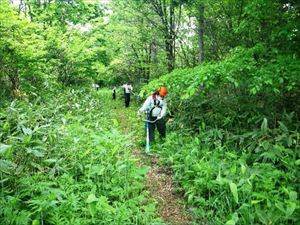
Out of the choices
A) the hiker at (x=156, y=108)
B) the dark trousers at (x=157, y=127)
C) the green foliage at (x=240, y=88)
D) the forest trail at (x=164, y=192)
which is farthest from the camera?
the dark trousers at (x=157, y=127)

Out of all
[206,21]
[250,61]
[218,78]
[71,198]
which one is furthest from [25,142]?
[206,21]

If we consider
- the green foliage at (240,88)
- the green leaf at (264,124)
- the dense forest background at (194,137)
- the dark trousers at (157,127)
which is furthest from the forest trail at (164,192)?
the green leaf at (264,124)

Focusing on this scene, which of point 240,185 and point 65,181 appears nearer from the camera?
point 240,185

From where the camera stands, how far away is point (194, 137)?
27.8ft

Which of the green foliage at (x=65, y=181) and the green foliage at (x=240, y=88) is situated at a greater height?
the green foliage at (x=240, y=88)

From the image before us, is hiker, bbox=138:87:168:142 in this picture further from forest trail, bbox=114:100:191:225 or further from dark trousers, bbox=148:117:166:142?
forest trail, bbox=114:100:191:225

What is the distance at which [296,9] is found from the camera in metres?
7.34

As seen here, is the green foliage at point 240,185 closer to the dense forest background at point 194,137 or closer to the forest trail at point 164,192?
the dense forest background at point 194,137

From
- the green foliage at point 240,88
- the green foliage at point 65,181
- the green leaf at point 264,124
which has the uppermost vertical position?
the green foliage at point 240,88

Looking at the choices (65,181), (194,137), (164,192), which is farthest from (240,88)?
(65,181)

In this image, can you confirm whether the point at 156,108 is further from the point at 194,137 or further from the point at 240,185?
the point at 240,185

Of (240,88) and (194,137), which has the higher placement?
(240,88)

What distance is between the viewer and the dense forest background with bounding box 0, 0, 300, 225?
471 centimetres

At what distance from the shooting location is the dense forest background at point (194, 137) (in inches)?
185
